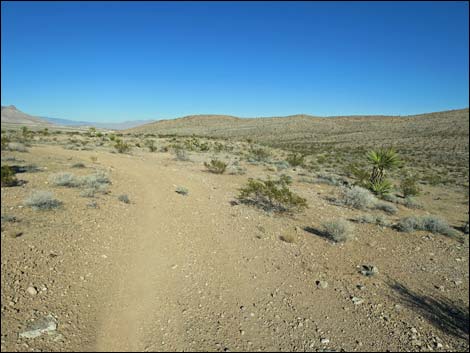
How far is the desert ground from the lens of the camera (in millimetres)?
3529

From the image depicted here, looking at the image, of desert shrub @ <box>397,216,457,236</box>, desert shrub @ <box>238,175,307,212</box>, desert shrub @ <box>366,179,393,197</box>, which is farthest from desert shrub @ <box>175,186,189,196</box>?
desert shrub @ <box>366,179,393,197</box>

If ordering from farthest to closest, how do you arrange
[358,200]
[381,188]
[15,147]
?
[381,188]
[15,147]
[358,200]

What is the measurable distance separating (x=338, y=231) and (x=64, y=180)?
25.7ft

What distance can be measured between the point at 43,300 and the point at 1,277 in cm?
77

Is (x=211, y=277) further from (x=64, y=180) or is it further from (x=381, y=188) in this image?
(x=381, y=188)

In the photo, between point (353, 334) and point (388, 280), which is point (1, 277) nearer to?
point (353, 334)

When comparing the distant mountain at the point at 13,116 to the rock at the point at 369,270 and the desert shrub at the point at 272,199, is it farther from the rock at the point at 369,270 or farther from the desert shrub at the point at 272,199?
the rock at the point at 369,270

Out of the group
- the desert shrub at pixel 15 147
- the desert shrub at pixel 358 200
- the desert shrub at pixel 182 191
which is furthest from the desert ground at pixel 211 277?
the desert shrub at pixel 15 147

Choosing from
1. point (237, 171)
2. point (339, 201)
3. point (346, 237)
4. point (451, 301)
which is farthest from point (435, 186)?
point (451, 301)

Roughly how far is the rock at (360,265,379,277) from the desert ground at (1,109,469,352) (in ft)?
0.08

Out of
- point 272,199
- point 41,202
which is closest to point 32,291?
point 41,202

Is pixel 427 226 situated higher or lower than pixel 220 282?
higher

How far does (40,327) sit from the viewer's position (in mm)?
3260

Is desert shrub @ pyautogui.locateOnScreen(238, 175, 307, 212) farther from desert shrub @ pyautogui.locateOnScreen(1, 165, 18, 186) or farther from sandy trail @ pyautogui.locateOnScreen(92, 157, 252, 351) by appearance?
desert shrub @ pyautogui.locateOnScreen(1, 165, 18, 186)
